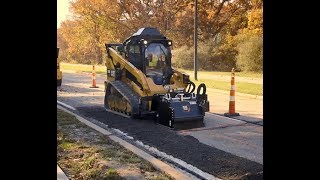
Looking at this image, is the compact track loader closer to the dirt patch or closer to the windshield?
the windshield

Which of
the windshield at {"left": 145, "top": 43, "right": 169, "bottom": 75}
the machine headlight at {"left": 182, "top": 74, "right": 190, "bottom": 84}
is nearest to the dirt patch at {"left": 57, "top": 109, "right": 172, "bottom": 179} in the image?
the windshield at {"left": 145, "top": 43, "right": 169, "bottom": 75}

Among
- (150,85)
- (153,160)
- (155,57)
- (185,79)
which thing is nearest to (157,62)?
(155,57)

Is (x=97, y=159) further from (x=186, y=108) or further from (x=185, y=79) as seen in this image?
(x=185, y=79)

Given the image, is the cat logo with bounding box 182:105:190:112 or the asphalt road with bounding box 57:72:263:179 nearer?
the asphalt road with bounding box 57:72:263:179

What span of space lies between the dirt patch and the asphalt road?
701 millimetres

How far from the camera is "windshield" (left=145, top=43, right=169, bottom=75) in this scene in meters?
8.63

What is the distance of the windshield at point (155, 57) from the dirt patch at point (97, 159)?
2.59 m

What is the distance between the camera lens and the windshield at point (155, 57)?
8633 mm
